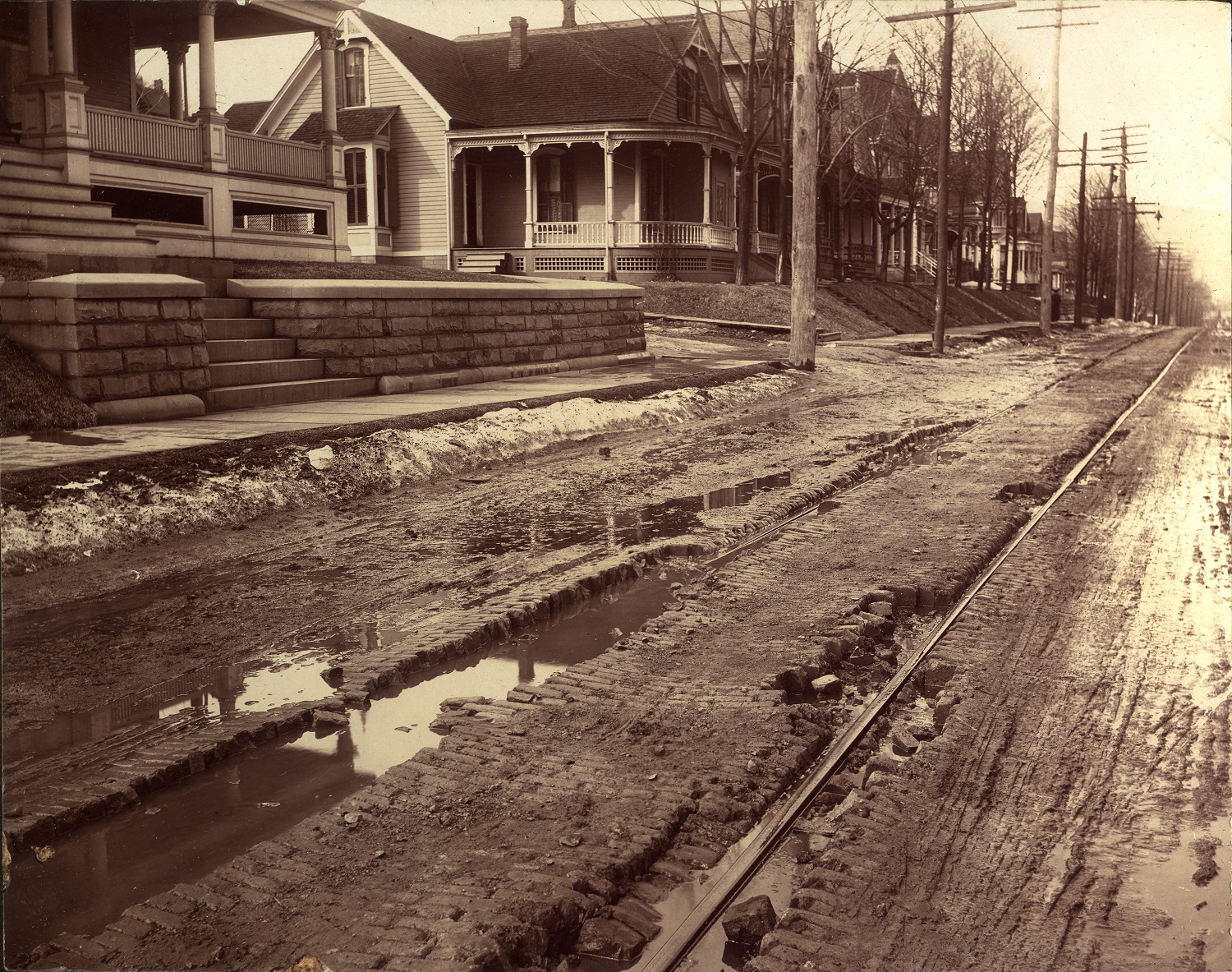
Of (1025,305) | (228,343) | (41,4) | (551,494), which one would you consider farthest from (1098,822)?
(1025,305)

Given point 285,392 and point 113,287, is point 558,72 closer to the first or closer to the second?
point 285,392

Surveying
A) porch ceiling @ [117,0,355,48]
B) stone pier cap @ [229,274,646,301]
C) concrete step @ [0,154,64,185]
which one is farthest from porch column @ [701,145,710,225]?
concrete step @ [0,154,64,185]

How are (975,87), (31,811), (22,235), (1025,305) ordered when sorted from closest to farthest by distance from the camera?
(31,811), (22,235), (975,87), (1025,305)

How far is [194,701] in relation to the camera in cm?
471

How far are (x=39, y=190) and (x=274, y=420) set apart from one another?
7.23 metres

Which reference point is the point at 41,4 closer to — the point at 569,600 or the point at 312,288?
the point at 312,288

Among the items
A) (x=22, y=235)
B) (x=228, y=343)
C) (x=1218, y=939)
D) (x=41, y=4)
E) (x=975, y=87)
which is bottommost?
(x=1218, y=939)

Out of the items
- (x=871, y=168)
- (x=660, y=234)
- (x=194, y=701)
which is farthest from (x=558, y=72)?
(x=194, y=701)

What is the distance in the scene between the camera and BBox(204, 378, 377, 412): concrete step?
1136 centimetres

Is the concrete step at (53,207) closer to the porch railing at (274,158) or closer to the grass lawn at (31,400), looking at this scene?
the porch railing at (274,158)

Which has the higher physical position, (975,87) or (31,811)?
(975,87)

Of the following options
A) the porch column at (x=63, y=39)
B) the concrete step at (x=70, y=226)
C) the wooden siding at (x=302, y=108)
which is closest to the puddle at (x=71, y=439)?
the concrete step at (x=70, y=226)

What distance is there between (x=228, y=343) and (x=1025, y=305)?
194 ft

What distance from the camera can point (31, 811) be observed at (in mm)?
3619
